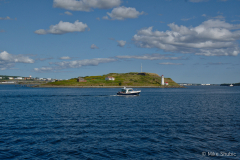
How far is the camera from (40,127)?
113ft

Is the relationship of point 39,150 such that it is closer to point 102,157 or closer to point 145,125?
point 102,157

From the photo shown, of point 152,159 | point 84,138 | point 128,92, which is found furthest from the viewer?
point 128,92

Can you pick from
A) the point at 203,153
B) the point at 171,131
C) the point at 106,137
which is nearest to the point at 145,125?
the point at 171,131

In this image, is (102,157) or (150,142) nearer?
(102,157)

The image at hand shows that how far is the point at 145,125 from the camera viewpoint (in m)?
36.5

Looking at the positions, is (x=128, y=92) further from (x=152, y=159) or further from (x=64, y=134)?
(x=152, y=159)

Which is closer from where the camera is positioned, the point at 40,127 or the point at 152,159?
the point at 152,159

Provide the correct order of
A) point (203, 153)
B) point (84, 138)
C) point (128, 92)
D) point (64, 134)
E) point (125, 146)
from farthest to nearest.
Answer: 1. point (128, 92)
2. point (64, 134)
3. point (84, 138)
4. point (125, 146)
5. point (203, 153)

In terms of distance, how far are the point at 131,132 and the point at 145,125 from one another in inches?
230

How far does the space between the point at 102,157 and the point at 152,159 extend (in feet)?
16.0

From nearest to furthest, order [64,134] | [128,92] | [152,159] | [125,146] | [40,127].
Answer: [152,159]
[125,146]
[64,134]
[40,127]
[128,92]

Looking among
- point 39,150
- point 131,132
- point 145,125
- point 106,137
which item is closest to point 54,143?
point 39,150


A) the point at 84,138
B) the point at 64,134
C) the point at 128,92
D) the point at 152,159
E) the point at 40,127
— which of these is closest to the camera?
the point at 152,159

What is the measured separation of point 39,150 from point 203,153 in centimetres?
1732
